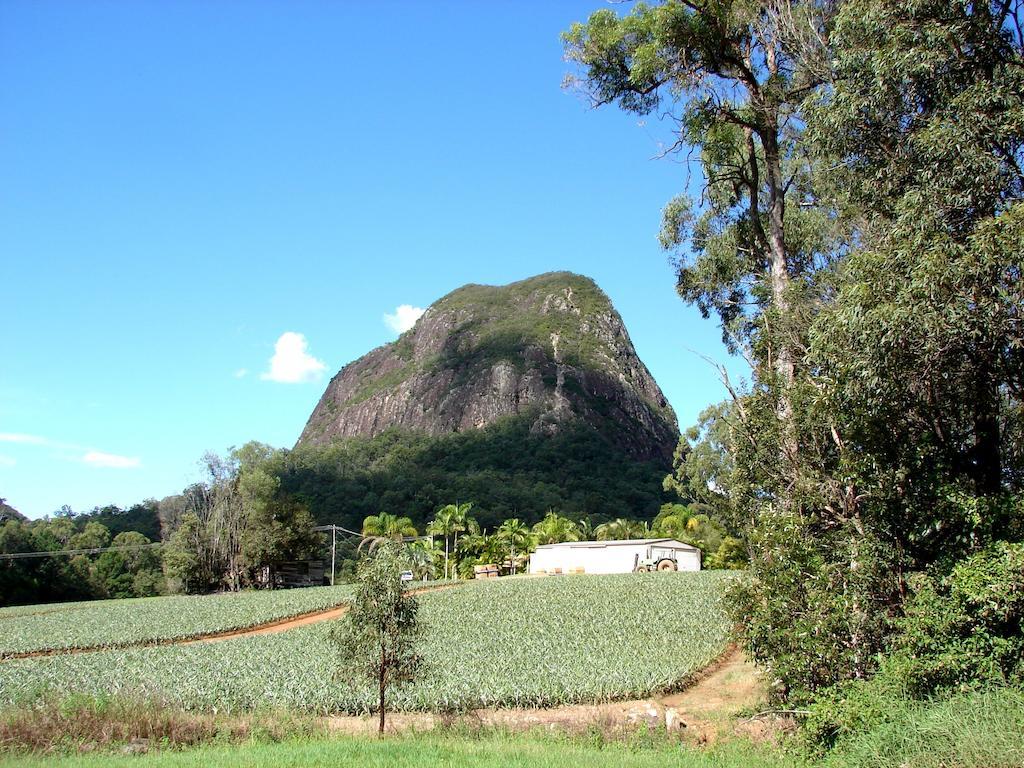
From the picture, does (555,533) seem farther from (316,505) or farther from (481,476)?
(481,476)

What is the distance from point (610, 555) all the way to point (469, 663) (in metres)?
30.7

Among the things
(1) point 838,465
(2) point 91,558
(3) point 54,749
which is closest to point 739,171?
(1) point 838,465

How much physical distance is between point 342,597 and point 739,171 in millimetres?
28828

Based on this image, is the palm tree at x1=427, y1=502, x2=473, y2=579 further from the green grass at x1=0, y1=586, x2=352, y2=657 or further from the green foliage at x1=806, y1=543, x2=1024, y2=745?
the green foliage at x1=806, y1=543, x2=1024, y2=745

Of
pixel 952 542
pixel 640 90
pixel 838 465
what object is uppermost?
pixel 640 90

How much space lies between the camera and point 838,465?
12281 millimetres

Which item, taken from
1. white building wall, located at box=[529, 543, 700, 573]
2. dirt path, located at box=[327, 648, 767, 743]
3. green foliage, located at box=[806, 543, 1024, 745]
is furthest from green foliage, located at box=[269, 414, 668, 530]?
green foliage, located at box=[806, 543, 1024, 745]

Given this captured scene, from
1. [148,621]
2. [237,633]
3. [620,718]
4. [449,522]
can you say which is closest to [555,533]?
[449,522]

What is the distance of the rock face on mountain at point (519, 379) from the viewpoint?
488 ft

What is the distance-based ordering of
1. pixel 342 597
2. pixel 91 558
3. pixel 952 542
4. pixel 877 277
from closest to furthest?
pixel 877 277
pixel 952 542
pixel 342 597
pixel 91 558

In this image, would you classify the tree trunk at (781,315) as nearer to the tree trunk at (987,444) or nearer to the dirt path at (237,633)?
the tree trunk at (987,444)

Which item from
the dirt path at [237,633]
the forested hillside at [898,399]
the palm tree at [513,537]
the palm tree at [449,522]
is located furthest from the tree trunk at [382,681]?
the palm tree at [449,522]

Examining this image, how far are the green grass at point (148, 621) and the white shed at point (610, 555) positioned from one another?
14434mm

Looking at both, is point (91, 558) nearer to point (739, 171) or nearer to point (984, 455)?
point (739, 171)
